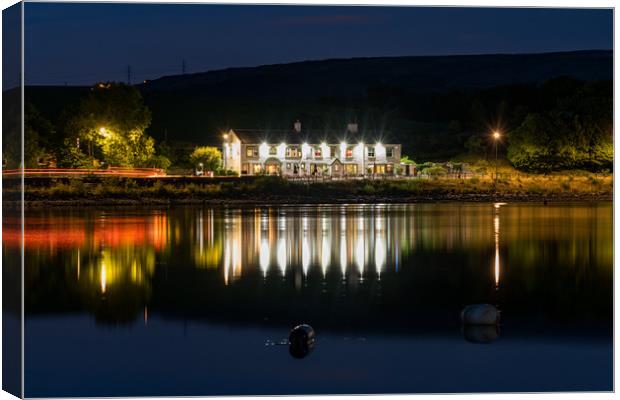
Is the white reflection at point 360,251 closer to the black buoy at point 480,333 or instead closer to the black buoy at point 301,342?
the black buoy at point 480,333

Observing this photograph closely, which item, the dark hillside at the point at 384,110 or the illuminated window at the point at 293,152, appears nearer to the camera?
the illuminated window at the point at 293,152

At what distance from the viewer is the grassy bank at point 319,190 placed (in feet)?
246

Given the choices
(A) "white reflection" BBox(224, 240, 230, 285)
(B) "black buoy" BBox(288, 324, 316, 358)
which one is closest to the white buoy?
(B) "black buoy" BBox(288, 324, 316, 358)

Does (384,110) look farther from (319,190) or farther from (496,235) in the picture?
(496,235)

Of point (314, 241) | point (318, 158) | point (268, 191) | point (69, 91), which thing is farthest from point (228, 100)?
point (314, 241)

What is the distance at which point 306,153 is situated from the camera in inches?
3878

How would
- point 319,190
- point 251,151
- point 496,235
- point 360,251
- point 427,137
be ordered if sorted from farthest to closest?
point 427,137 < point 251,151 < point 319,190 < point 496,235 < point 360,251

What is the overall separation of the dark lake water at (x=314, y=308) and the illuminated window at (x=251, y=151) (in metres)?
44.9

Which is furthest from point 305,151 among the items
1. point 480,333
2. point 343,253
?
point 480,333

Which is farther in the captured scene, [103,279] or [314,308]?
[103,279]

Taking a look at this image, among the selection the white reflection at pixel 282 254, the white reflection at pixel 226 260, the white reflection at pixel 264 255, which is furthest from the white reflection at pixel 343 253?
the white reflection at pixel 226 260

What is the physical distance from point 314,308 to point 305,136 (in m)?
72.8

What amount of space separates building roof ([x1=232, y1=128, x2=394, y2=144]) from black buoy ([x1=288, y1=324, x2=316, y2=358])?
2919 inches

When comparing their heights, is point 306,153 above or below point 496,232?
above
